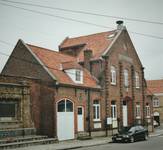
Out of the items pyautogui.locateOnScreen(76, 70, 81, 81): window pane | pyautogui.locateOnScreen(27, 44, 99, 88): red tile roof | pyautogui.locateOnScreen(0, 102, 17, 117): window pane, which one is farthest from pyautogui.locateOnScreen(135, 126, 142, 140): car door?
pyautogui.locateOnScreen(0, 102, 17, 117): window pane

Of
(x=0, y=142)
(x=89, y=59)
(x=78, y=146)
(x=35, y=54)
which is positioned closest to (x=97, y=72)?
(x=89, y=59)

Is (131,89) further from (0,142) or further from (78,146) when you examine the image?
(0,142)

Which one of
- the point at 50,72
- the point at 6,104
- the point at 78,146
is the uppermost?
the point at 50,72

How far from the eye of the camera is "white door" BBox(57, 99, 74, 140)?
95.0 ft

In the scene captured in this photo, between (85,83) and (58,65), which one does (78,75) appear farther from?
(58,65)

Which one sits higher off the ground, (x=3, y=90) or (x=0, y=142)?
(x=3, y=90)

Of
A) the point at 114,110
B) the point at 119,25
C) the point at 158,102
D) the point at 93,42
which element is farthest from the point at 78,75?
the point at 158,102

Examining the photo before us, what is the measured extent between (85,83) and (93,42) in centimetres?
908

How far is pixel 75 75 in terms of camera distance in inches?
1265

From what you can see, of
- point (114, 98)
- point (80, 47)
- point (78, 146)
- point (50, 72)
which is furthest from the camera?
point (80, 47)

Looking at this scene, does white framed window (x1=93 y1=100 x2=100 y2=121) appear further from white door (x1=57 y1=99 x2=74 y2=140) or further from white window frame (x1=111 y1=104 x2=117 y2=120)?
white door (x1=57 y1=99 x2=74 y2=140)

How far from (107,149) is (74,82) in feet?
32.7

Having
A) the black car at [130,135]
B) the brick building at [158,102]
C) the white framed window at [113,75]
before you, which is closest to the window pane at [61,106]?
the black car at [130,135]

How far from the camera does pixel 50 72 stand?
1156 inches
